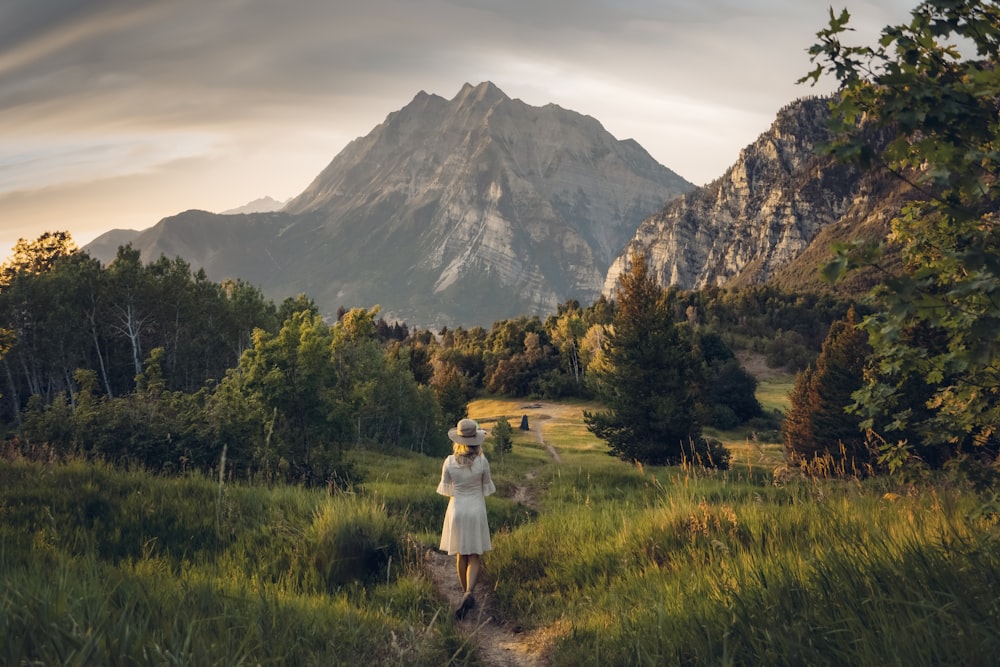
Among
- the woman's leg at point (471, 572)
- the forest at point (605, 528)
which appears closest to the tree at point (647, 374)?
the forest at point (605, 528)

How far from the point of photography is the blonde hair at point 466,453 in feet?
27.2

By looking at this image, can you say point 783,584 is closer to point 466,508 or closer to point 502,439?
point 466,508

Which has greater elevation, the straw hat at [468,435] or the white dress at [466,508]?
the straw hat at [468,435]

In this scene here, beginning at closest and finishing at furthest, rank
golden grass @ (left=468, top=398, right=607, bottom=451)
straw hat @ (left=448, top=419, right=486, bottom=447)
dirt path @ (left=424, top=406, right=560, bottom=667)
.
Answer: dirt path @ (left=424, top=406, right=560, bottom=667)
straw hat @ (left=448, top=419, right=486, bottom=447)
golden grass @ (left=468, top=398, right=607, bottom=451)

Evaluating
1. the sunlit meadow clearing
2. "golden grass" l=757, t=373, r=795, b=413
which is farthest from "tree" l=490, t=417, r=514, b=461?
"golden grass" l=757, t=373, r=795, b=413

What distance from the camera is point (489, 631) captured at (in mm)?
6574

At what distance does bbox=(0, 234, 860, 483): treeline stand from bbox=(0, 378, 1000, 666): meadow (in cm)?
198

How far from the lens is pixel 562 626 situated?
581cm

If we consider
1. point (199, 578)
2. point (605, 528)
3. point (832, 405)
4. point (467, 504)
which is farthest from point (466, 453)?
point (832, 405)

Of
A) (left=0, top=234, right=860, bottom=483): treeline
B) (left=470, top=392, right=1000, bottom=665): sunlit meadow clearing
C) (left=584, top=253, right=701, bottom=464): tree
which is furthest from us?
(left=584, top=253, right=701, bottom=464): tree

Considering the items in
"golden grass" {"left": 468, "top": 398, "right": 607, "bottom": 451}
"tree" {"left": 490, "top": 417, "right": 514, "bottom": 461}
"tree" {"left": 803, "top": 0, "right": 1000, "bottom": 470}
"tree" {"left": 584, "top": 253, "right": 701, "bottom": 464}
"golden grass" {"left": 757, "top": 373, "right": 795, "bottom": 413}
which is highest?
"tree" {"left": 803, "top": 0, "right": 1000, "bottom": 470}

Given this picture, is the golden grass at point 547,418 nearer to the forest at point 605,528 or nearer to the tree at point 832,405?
the tree at point 832,405

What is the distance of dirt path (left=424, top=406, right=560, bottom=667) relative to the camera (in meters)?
5.60

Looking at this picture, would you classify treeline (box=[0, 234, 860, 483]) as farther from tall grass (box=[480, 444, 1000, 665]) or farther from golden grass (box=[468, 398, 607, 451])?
tall grass (box=[480, 444, 1000, 665])
